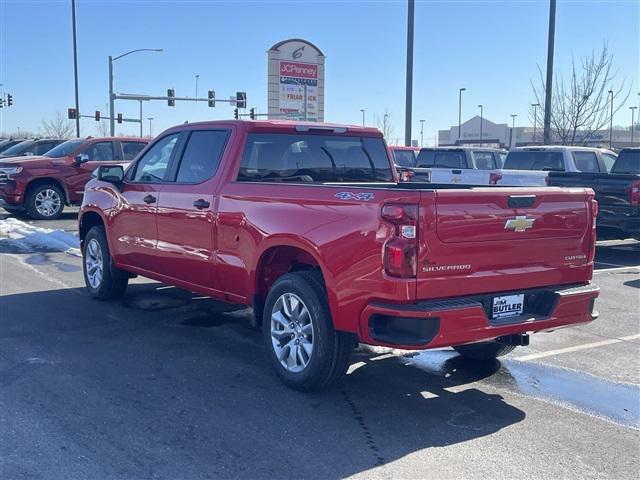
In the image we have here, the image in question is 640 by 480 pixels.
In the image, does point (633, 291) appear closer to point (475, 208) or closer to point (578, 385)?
point (578, 385)

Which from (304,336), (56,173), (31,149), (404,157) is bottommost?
(304,336)

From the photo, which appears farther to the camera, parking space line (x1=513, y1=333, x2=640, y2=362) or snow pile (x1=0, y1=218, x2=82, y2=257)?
snow pile (x1=0, y1=218, x2=82, y2=257)

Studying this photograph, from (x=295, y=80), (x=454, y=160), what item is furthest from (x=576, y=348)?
(x=295, y=80)

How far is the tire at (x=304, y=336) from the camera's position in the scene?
501 centimetres

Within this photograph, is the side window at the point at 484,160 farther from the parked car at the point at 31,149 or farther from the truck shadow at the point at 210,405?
the parked car at the point at 31,149

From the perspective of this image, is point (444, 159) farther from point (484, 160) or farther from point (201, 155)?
point (201, 155)

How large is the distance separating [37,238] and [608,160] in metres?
11.8

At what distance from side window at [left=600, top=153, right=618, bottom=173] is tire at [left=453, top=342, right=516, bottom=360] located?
408 inches

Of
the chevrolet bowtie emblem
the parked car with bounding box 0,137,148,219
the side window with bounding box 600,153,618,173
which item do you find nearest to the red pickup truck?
the chevrolet bowtie emblem

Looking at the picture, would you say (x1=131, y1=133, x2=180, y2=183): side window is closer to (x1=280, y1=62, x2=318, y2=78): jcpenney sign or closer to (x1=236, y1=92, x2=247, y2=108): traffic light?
(x1=280, y1=62, x2=318, y2=78): jcpenney sign

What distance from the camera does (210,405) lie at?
4957mm

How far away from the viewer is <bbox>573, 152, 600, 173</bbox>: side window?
14909mm

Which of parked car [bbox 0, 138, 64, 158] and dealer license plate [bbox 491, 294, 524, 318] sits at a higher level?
parked car [bbox 0, 138, 64, 158]

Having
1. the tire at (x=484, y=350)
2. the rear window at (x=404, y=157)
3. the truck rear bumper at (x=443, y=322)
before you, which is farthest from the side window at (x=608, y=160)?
the truck rear bumper at (x=443, y=322)
